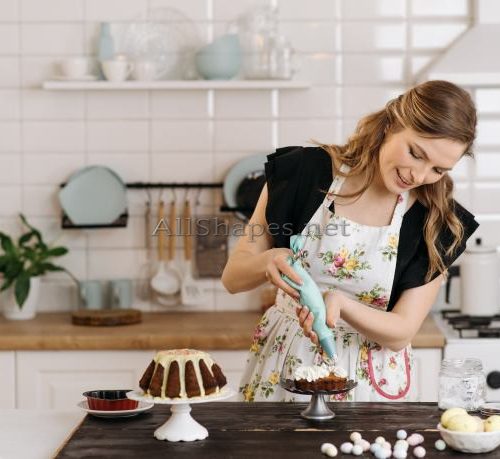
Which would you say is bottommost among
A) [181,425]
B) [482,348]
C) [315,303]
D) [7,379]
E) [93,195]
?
[7,379]

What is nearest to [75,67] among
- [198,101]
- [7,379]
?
[198,101]

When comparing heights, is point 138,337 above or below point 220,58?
below

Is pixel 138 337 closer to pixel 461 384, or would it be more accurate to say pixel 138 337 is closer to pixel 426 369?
pixel 426 369

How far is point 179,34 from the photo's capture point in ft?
13.2

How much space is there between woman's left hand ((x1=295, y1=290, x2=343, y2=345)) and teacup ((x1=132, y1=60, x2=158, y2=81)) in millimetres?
1725

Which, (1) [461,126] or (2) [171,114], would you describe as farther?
(2) [171,114]

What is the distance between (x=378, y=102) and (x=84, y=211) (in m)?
1.26

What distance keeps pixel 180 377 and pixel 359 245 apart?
81cm

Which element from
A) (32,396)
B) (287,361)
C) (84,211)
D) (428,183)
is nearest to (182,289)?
(84,211)

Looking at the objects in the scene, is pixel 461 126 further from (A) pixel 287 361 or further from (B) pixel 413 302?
(A) pixel 287 361

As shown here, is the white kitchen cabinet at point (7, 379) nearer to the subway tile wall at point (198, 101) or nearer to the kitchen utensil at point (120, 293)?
the kitchen utensil at point (120, 293)

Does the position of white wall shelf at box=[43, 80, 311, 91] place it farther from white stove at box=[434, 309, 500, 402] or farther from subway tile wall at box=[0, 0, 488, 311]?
white stove at box=[434, 309, 500, 402]

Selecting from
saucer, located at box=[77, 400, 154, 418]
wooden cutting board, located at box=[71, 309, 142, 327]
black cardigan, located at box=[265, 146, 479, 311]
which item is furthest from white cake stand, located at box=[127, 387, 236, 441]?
wooden cutting board, located at box=[71, 309, 142, 327]

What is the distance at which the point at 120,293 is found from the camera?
4004 millimetres
